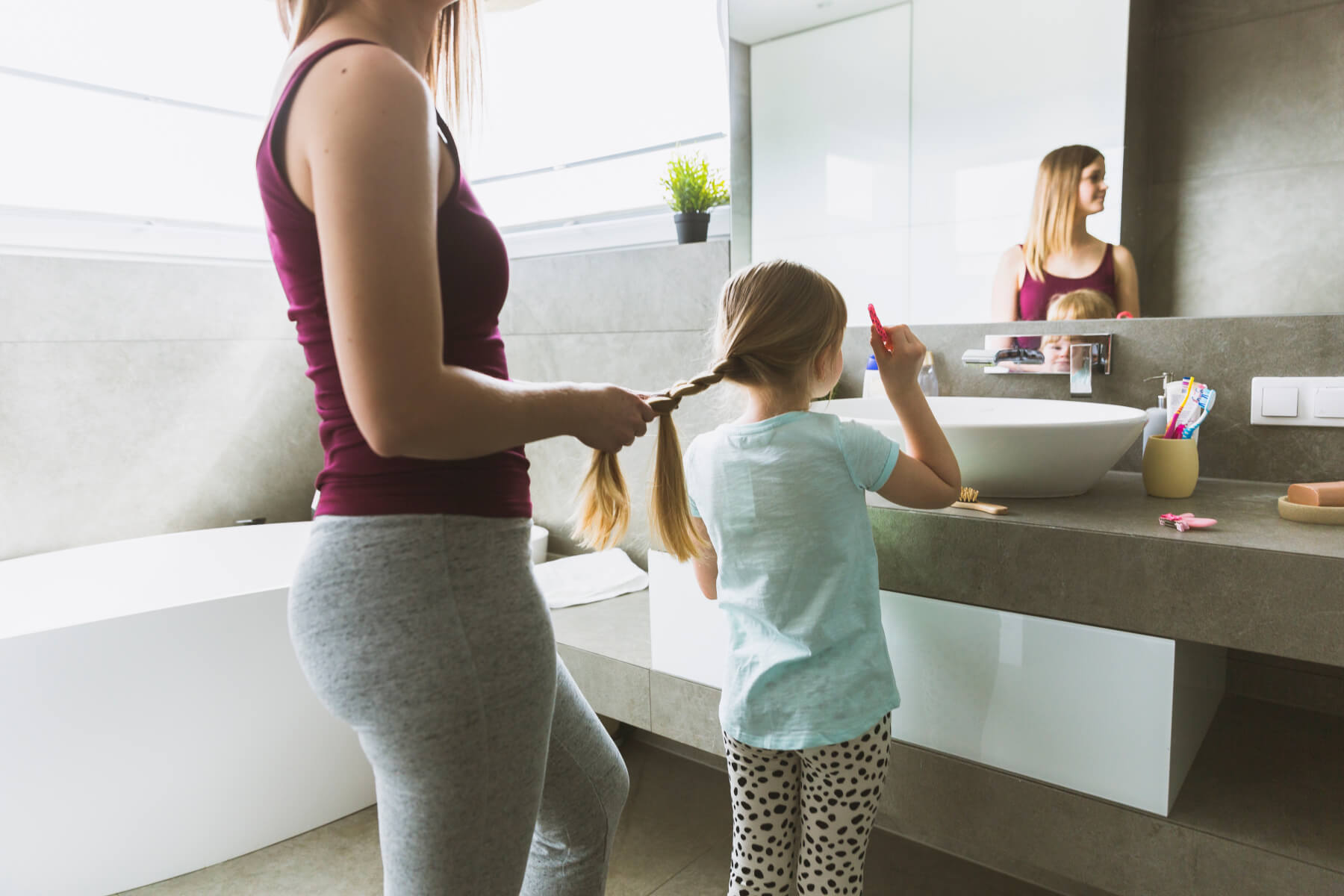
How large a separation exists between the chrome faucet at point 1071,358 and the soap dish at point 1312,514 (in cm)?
48

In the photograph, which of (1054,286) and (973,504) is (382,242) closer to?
(973,504)

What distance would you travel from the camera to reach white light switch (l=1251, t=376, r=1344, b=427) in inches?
57.3

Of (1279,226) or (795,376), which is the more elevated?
(1279,226)

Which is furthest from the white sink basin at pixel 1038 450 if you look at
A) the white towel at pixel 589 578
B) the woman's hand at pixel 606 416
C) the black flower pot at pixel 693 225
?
the white towel at pixel 589 578

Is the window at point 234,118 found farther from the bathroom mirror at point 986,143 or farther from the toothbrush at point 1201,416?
the toothbrush at point 1201,416

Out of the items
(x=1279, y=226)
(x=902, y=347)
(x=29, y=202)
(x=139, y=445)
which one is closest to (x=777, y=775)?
(x=902, y=347)

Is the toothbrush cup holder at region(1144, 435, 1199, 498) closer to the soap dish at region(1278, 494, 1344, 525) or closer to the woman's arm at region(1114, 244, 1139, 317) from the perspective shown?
the soap dish at region(1278, 494, 1344, 525)

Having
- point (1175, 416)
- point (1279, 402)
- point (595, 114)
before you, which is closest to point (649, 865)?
point (1175, 416)

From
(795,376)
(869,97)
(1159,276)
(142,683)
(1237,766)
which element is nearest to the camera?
(795,376)

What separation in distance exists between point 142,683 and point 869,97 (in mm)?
1930

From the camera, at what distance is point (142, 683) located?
1800 mm

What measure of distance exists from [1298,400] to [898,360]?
74 cm

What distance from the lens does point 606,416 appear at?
80 centimetres

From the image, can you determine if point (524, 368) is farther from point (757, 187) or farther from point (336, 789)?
point (336, 789)
